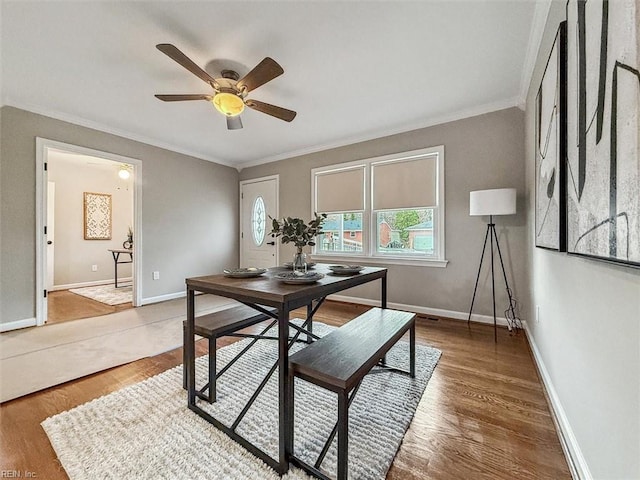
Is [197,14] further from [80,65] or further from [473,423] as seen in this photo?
[473,423]

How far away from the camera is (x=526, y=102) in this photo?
2.70m

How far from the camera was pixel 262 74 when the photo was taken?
197 cm

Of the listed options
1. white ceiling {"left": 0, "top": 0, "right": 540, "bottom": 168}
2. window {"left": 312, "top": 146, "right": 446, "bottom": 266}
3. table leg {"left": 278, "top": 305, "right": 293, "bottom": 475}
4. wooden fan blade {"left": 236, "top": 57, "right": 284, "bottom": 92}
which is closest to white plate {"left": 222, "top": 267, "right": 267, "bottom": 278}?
table leg {"left": 278, "top": 305, "right": 293, "bottom": 475}

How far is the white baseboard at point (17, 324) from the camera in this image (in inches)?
113

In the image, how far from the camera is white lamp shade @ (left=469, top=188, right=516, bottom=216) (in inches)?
101

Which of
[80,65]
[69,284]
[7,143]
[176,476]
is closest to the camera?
[176,476]

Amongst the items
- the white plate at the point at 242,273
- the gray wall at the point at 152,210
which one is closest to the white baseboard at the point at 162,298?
the gray wall at the point at 152,210

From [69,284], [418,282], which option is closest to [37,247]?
[69,284]

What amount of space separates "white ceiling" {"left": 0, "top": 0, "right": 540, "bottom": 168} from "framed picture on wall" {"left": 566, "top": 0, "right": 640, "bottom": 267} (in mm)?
1051

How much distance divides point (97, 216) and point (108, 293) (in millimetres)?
2066

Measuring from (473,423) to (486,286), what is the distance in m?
2.03

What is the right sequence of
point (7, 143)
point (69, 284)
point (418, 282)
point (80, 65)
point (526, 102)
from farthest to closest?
point (69, 284) < point (418, 282) < point (7, 143) < point (526, 102) < point (80, 65)

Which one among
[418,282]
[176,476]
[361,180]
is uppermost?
[361,180]

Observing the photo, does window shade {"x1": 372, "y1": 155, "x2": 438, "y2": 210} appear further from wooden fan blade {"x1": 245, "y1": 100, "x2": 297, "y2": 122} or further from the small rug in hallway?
the small rug in hallway
